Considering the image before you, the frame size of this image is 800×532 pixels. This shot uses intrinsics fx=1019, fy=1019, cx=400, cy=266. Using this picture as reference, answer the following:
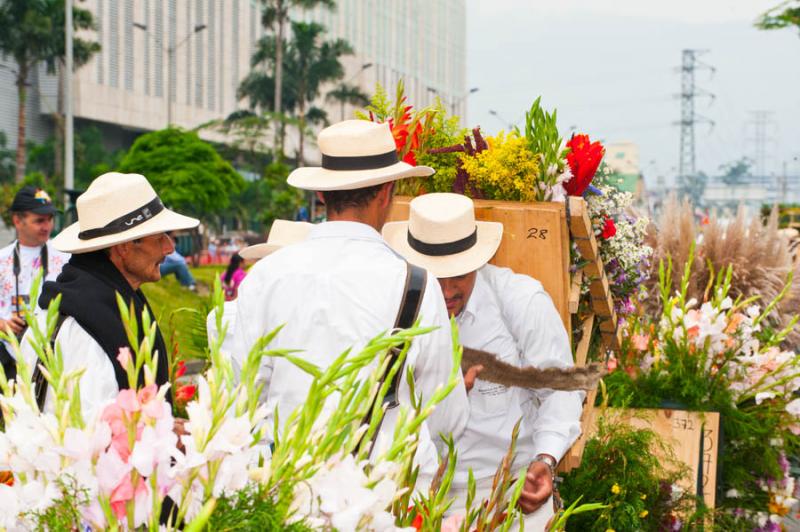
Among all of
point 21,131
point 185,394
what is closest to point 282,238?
point 185,394

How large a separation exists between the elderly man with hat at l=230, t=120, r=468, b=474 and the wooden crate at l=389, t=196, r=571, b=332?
3.77 ft

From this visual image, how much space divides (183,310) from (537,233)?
215cm

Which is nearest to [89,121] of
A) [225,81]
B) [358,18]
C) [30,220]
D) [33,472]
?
[225,81]

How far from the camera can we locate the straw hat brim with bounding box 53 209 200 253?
125 inches

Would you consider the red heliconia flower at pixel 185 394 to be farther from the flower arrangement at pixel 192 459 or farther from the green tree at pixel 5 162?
the green tree at pixel 5 162

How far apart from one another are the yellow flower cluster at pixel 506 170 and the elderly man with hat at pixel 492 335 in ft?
1.14

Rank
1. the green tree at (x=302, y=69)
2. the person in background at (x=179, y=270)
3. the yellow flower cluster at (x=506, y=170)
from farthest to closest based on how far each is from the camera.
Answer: the green tree at (x=302, y=69), the person in background at (x=179, y=270), the yellow flower cluster at (x=506, y=170)

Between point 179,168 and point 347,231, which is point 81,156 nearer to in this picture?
point 179,168

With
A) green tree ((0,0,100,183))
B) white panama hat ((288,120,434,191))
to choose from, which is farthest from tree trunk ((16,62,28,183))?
white panama hat ((288,120,434,191))

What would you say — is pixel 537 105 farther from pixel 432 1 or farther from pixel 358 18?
pixel 432 1

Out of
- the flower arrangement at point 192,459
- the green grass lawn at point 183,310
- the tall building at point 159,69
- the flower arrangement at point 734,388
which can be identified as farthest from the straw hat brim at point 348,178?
the tall building at point 159,69

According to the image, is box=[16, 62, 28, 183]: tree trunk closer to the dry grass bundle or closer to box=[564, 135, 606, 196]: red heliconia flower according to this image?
the dry grass bundle

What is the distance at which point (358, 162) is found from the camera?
123 inches

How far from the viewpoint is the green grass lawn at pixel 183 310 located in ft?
16.0
